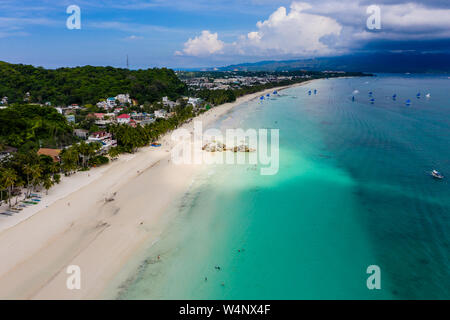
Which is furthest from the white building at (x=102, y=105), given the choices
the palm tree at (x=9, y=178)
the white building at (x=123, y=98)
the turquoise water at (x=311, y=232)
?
the palm tree at (x=9, y=178)

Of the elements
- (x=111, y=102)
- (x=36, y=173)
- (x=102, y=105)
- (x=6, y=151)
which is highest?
(x=111, y=102)

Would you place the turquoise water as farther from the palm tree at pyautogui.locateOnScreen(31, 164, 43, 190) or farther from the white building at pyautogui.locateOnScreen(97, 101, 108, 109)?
the white building at pyautogui.locateOnScreen(97, 101, 108, 109)

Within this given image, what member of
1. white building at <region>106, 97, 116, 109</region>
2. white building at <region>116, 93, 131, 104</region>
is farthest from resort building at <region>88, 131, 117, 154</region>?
white building at <region>116, 93, 131, 104</region>

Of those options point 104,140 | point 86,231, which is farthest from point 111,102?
point 86,231

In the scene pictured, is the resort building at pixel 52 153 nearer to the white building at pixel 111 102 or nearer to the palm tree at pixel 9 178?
the palm tree at pixel 9 178

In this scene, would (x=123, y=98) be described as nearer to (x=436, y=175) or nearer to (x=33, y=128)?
(x=33, y=128)

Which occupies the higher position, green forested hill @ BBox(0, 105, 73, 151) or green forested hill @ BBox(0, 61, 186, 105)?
green forested hill @ BBox(0, 61, 186, 105)
